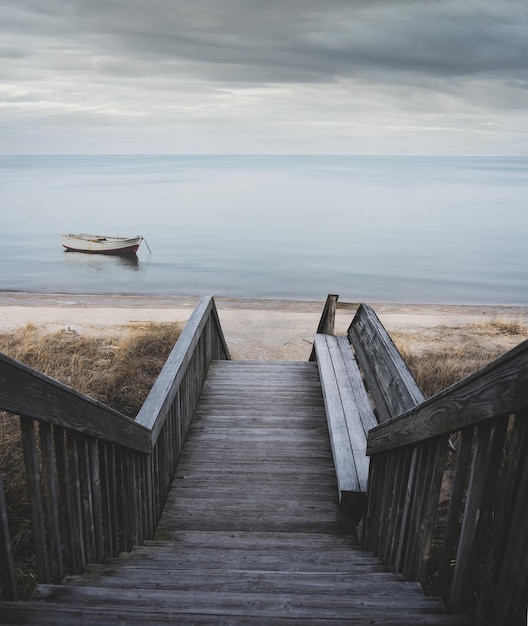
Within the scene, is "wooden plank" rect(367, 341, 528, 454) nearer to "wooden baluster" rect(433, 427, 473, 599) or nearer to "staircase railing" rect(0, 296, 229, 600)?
"wooden baluster" rect(433, 427, 473, 599)

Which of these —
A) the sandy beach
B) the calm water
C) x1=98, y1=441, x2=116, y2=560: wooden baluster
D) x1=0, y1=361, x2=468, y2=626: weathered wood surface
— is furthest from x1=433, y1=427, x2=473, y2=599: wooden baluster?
the calm water

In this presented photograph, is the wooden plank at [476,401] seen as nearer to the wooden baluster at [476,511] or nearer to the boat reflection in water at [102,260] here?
the wooden baluster at [476,511]

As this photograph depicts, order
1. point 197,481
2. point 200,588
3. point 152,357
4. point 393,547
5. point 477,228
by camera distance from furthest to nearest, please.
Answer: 1. point 477,228
2. point 152,357
3. point 197,481
4. point 393,547
5. point 200,588

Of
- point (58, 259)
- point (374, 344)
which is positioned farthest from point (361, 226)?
point (374, 344)

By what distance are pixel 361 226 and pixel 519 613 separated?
1938 inches

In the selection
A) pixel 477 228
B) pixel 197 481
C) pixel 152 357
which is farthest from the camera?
pixel 477 228

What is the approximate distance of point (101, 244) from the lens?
34031 millimetres

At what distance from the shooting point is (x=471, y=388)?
1.67 meters

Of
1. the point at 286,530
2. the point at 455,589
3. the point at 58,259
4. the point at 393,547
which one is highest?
the point at 58,259

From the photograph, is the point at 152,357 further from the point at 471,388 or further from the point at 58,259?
the point at 58,259

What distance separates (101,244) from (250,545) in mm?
32735

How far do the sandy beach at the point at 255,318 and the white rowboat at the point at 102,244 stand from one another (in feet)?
40.1

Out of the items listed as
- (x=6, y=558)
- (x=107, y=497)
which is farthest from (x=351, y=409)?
(x=6, y=558)

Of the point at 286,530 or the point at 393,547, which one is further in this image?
the point at 286,530
